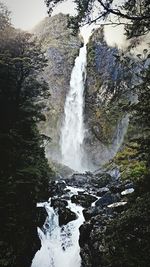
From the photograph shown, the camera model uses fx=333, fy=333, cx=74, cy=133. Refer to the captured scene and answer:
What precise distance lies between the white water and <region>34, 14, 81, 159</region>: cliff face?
107ft

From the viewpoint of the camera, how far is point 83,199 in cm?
2030

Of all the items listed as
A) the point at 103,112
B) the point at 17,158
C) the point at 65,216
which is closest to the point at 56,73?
the point at 103,112

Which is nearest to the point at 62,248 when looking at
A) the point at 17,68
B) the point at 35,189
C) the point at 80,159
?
Result: the point at 35,189

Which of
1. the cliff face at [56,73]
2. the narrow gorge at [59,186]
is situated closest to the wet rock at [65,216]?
the narrow gorge at [59,186]

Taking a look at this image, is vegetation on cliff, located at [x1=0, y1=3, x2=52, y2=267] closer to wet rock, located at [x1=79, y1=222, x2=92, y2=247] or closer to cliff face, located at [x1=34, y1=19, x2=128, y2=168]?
wet rock, located at [x1=79, y1=222, x2=92, y2=247]

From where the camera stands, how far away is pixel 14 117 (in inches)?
560

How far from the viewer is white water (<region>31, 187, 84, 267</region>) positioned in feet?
50.9

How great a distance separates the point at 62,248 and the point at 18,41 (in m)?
10.3

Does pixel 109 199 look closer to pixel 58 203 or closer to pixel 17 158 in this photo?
pixel 58 203

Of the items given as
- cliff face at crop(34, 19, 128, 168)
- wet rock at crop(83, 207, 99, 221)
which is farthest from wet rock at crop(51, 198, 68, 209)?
cliff face at crop(34, 19, 128, 168)

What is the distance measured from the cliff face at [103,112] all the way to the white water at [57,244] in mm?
31137

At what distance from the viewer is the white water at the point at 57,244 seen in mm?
15516

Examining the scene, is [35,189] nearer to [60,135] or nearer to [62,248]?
[62,248]

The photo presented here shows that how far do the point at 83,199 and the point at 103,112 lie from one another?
3116 centimetres
